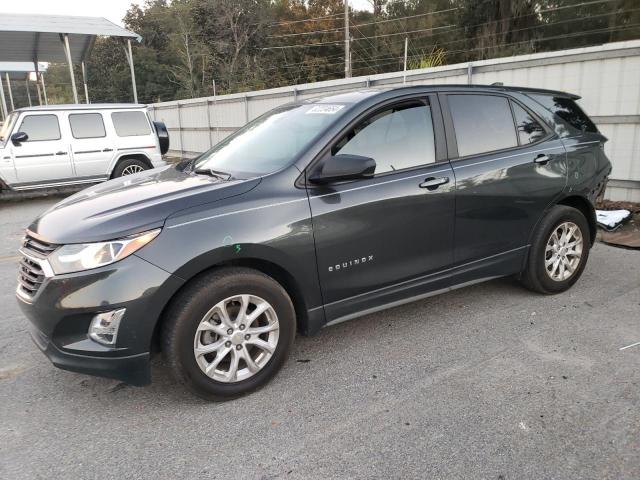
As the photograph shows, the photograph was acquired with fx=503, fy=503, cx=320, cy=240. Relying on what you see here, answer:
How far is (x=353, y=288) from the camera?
326cm

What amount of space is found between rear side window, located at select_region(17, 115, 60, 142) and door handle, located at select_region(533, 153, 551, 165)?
9.15 m

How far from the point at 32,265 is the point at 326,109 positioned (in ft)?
6.90

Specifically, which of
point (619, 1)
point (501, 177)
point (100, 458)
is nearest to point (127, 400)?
point (100, 458)

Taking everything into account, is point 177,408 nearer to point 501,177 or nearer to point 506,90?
point 501,177

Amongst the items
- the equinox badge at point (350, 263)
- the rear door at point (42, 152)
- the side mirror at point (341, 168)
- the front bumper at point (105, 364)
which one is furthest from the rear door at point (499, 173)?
the rear door at point (42, 152)

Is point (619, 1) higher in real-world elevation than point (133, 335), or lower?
higher

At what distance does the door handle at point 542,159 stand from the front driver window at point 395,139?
103 cm

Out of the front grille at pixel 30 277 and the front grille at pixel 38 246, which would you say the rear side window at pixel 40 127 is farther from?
the front grille at pixel 30 277

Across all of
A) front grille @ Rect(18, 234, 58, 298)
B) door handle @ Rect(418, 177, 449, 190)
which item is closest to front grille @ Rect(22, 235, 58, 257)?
front grille @ Rect(18, 234, 58, 298)

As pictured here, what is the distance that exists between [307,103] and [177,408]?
7.79ft

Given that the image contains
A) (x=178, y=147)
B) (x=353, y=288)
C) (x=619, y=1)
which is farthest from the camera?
(x=619, y=1)

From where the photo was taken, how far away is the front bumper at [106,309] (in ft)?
8.39

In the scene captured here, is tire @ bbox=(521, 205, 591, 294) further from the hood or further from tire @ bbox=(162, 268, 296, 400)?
the hood

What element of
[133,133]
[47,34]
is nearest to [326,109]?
[133,133]
